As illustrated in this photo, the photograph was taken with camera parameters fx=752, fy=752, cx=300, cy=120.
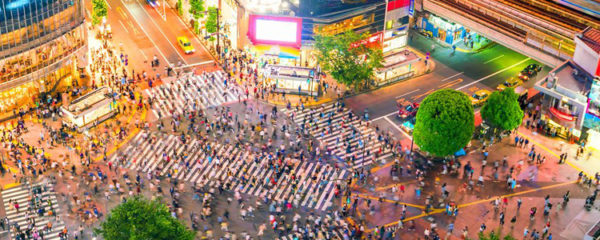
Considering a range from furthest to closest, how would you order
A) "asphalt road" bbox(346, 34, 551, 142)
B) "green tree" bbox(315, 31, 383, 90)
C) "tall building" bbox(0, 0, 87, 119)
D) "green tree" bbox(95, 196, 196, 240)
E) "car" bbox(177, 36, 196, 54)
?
"car" bbox(177, 36, 196, 54) → "asphalt road" bbox(346, 34, 551, 142) → "green tree" bbox(315, 31, 383, 90) → "tall building" bbox(0, 0, 87, 119) → "green tree" bbox(95, 196, 196, 240)

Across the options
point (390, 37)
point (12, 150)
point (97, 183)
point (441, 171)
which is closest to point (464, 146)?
point (441, 171)

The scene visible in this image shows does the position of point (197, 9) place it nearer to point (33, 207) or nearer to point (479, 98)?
point (479, 98)

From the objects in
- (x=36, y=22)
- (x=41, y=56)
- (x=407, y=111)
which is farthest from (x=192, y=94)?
(x=407, y=111)

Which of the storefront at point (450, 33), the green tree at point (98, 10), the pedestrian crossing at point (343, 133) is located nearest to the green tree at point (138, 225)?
the pedestrian crossing at point (343, 133)

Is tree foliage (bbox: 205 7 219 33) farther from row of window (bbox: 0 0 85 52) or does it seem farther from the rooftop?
the rooftop

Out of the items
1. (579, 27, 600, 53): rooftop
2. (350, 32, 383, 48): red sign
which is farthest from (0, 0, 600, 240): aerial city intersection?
(350, 32, 383, 48): red sign
